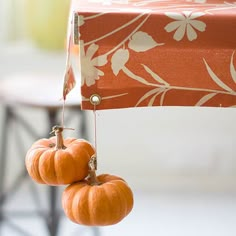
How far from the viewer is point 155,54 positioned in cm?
63

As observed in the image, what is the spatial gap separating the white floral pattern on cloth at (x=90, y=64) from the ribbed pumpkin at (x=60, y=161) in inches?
4.1

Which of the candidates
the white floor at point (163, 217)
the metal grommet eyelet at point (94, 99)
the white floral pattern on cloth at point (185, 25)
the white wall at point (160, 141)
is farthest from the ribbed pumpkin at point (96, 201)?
the white wall at point (160, 141)

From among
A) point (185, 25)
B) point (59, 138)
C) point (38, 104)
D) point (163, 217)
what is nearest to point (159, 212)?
point (163, 217)

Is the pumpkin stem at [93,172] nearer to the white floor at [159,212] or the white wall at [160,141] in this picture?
the white floor at [159,212]

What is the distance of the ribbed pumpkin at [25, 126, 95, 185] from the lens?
2.22 feet

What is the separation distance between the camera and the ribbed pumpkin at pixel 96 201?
0.65 meters

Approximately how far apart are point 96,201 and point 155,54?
216 mm

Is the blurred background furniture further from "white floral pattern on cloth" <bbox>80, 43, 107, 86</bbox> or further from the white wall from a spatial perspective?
"white floral pattern on cloth" <bbox>80, 43, 107, 86</bbox>

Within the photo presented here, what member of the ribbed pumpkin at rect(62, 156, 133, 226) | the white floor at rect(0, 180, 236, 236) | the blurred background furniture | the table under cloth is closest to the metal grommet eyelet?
the table under cloth

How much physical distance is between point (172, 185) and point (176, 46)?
5.26 feet

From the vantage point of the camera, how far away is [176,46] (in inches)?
24.9

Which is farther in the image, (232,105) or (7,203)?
(7,203)

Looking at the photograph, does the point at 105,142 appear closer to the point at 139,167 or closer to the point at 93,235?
the point at 139,167

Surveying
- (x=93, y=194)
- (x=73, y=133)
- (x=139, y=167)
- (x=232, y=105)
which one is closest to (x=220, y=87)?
(x=232, y=105)
